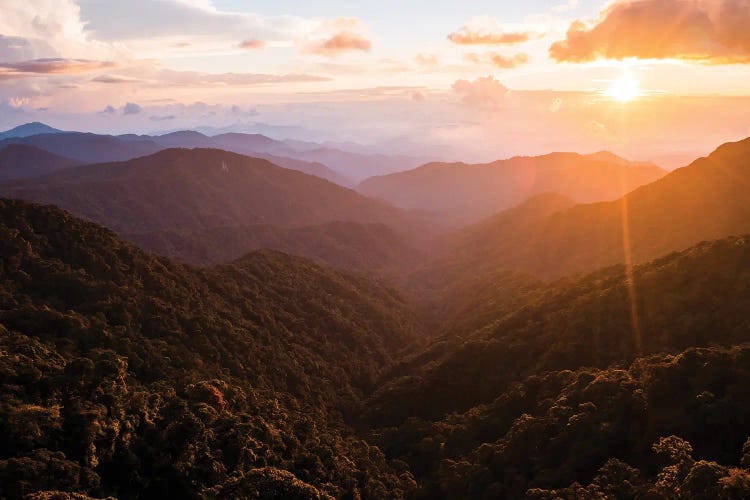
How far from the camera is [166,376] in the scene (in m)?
86.4

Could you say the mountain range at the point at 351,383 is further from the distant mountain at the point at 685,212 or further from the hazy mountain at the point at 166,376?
the distant mountain at the point at 685,212

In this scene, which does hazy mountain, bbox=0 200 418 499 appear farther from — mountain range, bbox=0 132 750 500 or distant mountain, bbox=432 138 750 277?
distant mountain, bbox=432 138 750 277

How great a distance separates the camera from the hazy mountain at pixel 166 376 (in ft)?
184

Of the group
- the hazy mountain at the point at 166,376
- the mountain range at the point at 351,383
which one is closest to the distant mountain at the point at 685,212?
the mountain range at the point at 351,383

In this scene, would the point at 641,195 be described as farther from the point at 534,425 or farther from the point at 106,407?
the point at 106,407

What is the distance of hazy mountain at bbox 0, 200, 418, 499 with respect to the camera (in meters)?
56.1

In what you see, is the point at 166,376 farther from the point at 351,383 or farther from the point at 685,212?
the point at 685,212

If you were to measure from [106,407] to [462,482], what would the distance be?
154ft

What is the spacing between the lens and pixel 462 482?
73.7m

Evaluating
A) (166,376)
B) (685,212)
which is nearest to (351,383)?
(166,376)

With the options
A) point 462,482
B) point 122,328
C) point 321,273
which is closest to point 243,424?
point 462,482

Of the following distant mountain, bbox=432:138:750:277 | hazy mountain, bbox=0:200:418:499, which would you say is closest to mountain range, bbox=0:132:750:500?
hazy mountain, bbox=0:200:418:499

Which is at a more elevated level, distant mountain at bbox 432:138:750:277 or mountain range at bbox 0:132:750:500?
distant mountain at bbox 432:138:750:277

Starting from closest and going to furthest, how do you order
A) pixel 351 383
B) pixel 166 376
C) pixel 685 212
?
pixel 166 376 < pixel 351 383 < pixel 685 212
